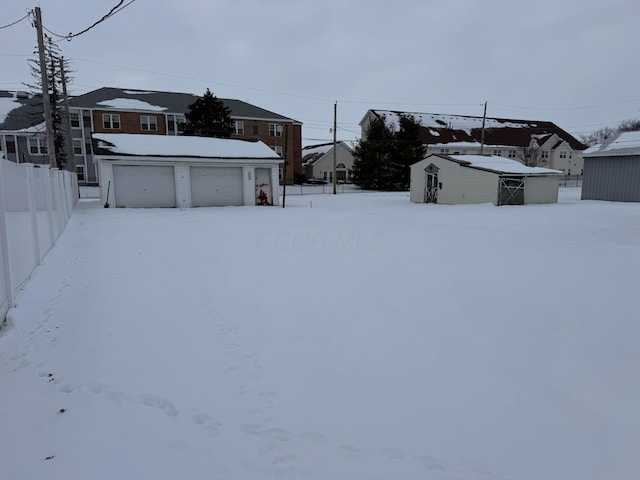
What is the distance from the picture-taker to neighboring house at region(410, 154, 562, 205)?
2581cm

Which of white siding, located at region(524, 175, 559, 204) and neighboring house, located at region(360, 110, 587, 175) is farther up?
neighboring house, located at region(360, 110, 587, 175)

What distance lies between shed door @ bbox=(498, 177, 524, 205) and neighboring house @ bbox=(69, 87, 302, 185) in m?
20.1

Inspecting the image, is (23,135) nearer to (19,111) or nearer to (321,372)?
(19,111)

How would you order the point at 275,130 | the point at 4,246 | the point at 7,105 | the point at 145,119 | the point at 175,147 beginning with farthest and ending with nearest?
the point at 275,130 < the point at 7,105 < the point at 145,119 < the point at 175,147 < the point at 4,246

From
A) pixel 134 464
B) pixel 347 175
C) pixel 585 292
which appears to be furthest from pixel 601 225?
pixel 347 175

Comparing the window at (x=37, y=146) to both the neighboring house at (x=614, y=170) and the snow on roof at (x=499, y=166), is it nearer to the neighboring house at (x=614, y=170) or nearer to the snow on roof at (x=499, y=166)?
the snow on roof at (x=499, y=166)

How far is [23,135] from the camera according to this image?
42219 millimetres

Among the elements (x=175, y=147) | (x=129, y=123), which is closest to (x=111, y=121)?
(x=129, y=123)

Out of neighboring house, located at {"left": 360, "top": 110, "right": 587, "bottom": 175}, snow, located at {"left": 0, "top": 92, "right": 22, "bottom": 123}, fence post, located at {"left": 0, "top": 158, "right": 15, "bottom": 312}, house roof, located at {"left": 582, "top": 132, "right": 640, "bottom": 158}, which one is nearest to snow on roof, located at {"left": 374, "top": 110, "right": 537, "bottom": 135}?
neighboring house, located at {"left": 360, "top": 110, "right": 587, "bottom": 175}

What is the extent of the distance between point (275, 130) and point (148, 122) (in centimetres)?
1386

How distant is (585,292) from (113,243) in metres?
10.6

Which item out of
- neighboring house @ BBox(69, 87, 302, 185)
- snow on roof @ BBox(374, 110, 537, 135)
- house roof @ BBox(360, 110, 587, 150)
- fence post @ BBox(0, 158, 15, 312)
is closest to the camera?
fence post @ BBox(0, 158, 15, 312)

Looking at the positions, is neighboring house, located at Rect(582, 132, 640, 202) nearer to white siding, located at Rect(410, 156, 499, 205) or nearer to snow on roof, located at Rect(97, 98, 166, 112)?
white siding, located at Rect(410, 156, 499, 205)

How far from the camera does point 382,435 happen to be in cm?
314
